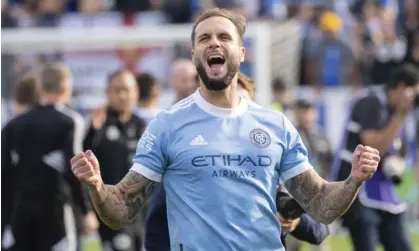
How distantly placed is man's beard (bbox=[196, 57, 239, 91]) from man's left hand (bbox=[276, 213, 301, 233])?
1.04 meters

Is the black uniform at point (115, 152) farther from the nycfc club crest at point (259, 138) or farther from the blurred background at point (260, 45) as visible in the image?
the nycfc club crest at point (259, 138)

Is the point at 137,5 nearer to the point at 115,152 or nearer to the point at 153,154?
the point at 115,152

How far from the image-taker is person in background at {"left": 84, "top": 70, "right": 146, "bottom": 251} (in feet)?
36.6

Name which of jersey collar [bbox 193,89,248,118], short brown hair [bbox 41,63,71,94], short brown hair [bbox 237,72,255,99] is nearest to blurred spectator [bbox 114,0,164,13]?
short brown hair [bbox 41,63,71,94]

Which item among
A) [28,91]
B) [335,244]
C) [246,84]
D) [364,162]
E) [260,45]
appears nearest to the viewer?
[364,162]

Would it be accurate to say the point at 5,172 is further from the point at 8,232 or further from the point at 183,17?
the point at 183,17

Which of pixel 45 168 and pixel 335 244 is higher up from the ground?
pixel 45 168

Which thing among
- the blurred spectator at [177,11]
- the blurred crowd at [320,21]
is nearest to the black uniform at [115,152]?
the blurred crowd at [320,21]

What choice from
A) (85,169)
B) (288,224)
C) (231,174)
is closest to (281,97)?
(288,224)

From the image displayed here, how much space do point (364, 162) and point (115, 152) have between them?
5595mm

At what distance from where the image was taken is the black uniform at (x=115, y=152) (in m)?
11.2

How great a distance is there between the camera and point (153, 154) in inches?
235

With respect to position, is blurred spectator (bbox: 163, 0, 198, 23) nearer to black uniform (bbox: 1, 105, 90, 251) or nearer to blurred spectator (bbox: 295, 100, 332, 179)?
blurred spectator (bbox: 295, 100, 332, 179)

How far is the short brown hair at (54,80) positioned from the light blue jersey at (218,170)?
4559 mm
